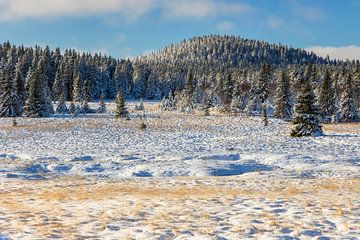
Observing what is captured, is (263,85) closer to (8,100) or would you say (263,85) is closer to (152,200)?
(8,100)

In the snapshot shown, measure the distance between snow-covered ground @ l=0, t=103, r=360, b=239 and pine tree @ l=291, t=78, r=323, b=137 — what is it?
7.80m

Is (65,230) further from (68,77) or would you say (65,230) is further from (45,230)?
(68,77)

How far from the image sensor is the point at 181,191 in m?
14.7

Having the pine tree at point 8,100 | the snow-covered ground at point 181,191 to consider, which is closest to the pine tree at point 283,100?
the snow-covered ground at point 181,191

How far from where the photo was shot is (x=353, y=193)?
46.4 feet

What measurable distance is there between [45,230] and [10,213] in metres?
2.25

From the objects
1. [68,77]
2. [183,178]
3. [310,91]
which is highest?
[68,77]

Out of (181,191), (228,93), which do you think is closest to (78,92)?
(228,93)

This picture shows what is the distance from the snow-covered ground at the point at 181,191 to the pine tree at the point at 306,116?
25.6 feet

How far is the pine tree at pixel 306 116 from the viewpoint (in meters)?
36.4

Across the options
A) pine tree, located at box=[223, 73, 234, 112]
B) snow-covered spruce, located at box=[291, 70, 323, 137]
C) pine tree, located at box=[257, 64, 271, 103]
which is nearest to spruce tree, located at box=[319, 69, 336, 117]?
pine tree, located at box=[257, 64, 271, 103]

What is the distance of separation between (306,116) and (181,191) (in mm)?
25082

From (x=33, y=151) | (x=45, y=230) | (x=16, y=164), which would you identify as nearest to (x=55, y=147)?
(x=33, y=151)

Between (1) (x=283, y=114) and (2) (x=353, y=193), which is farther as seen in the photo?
(1) (x=283, y=114)
